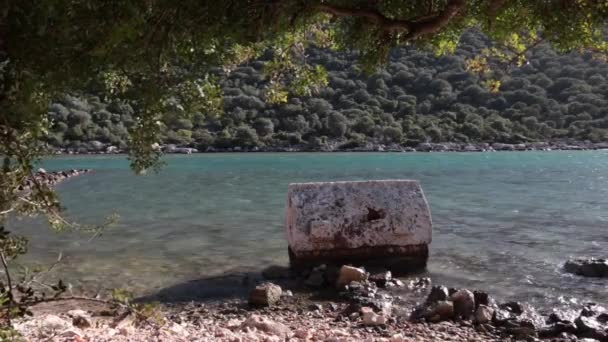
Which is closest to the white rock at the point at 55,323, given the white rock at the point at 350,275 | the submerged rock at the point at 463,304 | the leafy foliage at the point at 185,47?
the leafy foliage at the point at 185,47

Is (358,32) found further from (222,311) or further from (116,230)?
(116,230)

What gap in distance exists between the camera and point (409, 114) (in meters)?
97.4

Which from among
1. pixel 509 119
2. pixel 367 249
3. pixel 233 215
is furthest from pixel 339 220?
pixel 509 119

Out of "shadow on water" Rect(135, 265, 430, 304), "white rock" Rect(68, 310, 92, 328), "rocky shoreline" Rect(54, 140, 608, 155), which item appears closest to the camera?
"white rock" Rect(68, 310, 92, 328)

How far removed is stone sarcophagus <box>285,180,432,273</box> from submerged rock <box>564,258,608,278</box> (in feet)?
10.0

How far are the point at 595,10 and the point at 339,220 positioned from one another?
6.78 metres

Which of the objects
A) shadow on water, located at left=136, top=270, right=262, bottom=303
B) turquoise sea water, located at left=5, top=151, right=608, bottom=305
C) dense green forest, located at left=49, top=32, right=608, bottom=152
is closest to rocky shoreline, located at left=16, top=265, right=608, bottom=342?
shadow on water, located at left=136, top=270, right=262, bottom=303

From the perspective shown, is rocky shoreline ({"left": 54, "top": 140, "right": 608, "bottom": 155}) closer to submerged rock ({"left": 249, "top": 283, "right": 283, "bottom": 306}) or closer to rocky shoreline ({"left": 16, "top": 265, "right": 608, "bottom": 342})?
rocky shoreline ({"left": 16, "top": 265, "right": 608, "bottom": 342})

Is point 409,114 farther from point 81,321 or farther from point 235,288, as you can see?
point 81,321

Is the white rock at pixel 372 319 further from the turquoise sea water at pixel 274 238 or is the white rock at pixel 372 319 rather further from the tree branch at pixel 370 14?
the tree branch at pixel 370 14

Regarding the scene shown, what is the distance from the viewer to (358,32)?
6238mm

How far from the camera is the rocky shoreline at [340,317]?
720 centimetres

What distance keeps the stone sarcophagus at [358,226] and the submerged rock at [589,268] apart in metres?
3.05

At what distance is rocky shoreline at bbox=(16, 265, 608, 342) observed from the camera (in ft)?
23.6
